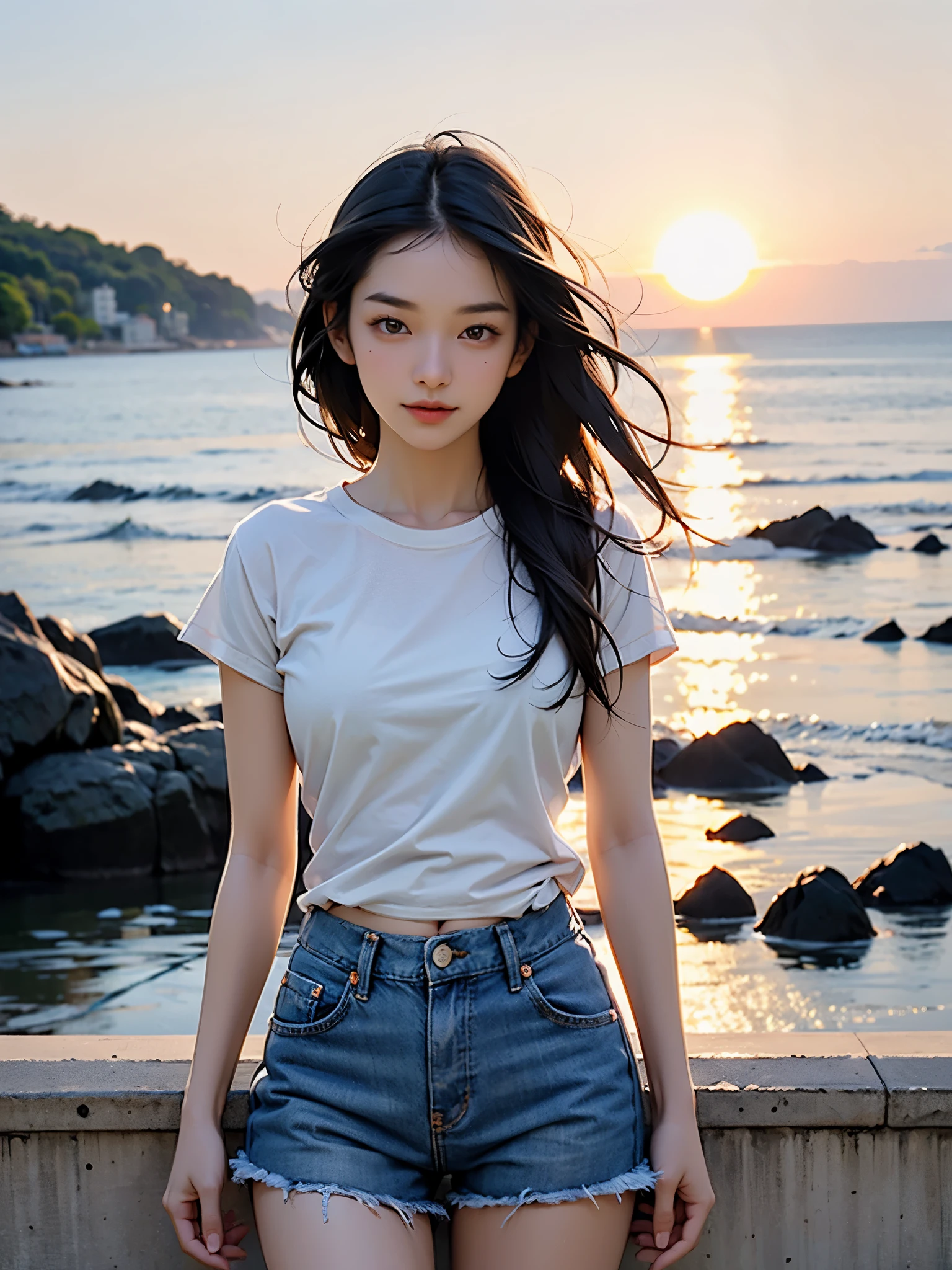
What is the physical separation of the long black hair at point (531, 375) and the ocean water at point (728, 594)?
0.52 ft

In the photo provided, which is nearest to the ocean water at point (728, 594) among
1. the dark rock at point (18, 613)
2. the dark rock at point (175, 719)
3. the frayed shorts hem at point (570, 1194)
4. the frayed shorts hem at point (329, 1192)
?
the frayed shorts hem at point (570, 1194)

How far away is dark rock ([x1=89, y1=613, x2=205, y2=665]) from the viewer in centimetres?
1353

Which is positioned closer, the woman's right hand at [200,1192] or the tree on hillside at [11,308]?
the woman's right hand at [200,1192]

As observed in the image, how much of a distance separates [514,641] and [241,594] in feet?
1.13

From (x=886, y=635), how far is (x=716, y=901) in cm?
952

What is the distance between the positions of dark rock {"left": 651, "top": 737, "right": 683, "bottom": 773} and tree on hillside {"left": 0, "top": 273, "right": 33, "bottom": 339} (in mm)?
46960

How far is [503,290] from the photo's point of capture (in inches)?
72.6

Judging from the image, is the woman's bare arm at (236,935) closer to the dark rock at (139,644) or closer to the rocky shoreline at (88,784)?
the rocky shoreline at (88,784)

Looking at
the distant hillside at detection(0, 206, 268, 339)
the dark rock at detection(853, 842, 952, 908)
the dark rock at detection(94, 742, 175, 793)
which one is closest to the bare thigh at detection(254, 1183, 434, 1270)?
the dark rock at detection(853, 842, 952, 908)

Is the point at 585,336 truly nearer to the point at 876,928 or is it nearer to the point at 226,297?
the point at 876,928

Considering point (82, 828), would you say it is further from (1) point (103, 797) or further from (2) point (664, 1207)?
(2) point (664, 1207)

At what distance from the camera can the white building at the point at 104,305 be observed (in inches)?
2138

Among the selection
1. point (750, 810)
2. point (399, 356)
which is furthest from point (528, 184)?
point (750, 810)

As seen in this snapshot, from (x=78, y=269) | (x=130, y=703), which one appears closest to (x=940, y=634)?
(x=130, y=703)
